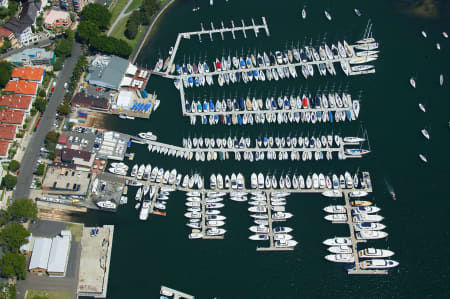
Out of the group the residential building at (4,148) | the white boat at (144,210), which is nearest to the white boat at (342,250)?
the white boat at (144,210)

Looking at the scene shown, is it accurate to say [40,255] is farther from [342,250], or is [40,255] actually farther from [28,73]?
[342,250]

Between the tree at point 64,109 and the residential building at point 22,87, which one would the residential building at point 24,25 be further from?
the tree at point 64,109

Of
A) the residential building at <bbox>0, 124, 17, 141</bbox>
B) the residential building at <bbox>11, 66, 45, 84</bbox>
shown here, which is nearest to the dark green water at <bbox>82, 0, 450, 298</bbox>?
the residential building at <bbox>11, 66, 45, 84</bbox>

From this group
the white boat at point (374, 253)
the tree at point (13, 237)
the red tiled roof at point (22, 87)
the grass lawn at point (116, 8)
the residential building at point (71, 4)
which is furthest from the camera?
the grass lawn at point (116, 8)

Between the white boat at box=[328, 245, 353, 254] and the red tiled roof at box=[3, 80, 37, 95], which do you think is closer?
the white boat at box=[328, 245, 353, 254]

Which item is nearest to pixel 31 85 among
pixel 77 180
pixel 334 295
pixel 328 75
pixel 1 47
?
pixel 1 47

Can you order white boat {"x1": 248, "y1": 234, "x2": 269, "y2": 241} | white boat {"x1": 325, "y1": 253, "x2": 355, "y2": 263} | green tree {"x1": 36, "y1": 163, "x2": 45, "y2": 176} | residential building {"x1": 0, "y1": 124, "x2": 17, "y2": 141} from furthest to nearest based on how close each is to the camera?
residential building {"x1": 0, "y1": 124, "x2": 17, "y2": 141}, green tree {"x1": 36, "y1": 163, "x2": 45, "y2": 176}, white boat {"x1": 248, "y1": 234, "x2": 269, "y2": 241}, white boat {"x1": 325, "y1": 253, "x2": 355, "y2": 263}

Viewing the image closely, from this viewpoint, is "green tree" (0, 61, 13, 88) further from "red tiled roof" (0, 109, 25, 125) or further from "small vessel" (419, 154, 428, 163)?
"small vessel" (419, 154, 428, 163)
